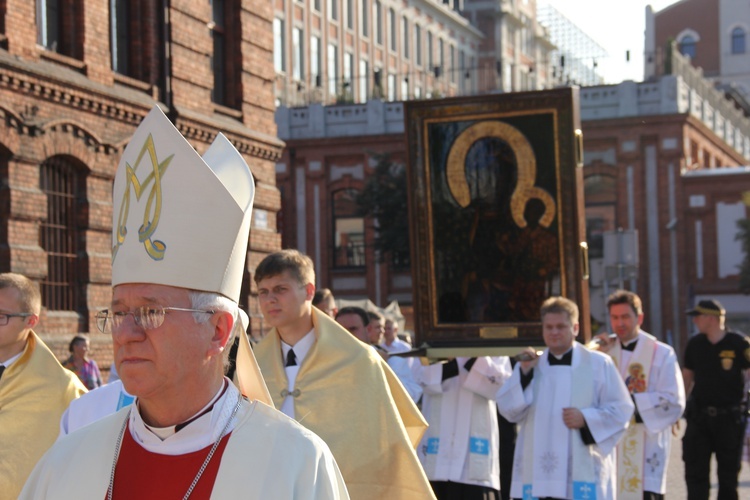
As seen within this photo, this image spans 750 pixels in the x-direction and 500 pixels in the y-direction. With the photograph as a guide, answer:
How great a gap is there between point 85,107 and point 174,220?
1311 cm

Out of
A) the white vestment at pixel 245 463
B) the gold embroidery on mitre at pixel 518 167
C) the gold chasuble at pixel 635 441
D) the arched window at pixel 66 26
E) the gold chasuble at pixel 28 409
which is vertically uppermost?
the arched window at pixel 66 26

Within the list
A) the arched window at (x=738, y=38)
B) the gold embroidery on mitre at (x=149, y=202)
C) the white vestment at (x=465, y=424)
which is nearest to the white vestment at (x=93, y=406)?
the gold embroidery on mitre at (x=149, y=202)

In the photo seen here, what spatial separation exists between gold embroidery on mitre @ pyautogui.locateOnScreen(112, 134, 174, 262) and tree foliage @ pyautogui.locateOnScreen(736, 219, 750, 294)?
40.0m

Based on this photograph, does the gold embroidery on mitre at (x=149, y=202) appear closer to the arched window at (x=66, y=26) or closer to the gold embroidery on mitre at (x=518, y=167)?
the gold embroidery on mitre at (x=518, y=167)

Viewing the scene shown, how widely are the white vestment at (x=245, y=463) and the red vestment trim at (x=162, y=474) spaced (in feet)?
0.09

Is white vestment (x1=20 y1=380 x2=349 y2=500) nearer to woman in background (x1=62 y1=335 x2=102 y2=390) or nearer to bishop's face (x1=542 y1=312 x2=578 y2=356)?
bishop's face (x1=542 y1=312 x2=578 y2=356)

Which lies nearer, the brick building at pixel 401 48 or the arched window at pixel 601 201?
the arched window at pixel 601 201

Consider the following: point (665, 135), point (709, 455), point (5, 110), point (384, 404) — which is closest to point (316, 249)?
point (665, 135)

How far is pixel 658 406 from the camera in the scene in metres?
10.8

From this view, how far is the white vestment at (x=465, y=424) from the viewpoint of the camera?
35.3 feet

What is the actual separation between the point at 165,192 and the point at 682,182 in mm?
41791

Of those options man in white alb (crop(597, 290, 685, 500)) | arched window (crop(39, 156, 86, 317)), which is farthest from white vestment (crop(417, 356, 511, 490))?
arched window (crop(39, 156, 86, 317))

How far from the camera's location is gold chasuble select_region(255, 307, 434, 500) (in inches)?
236

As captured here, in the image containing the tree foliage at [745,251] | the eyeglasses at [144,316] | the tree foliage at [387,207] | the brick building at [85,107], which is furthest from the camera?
the tree foliage at [387,207]
